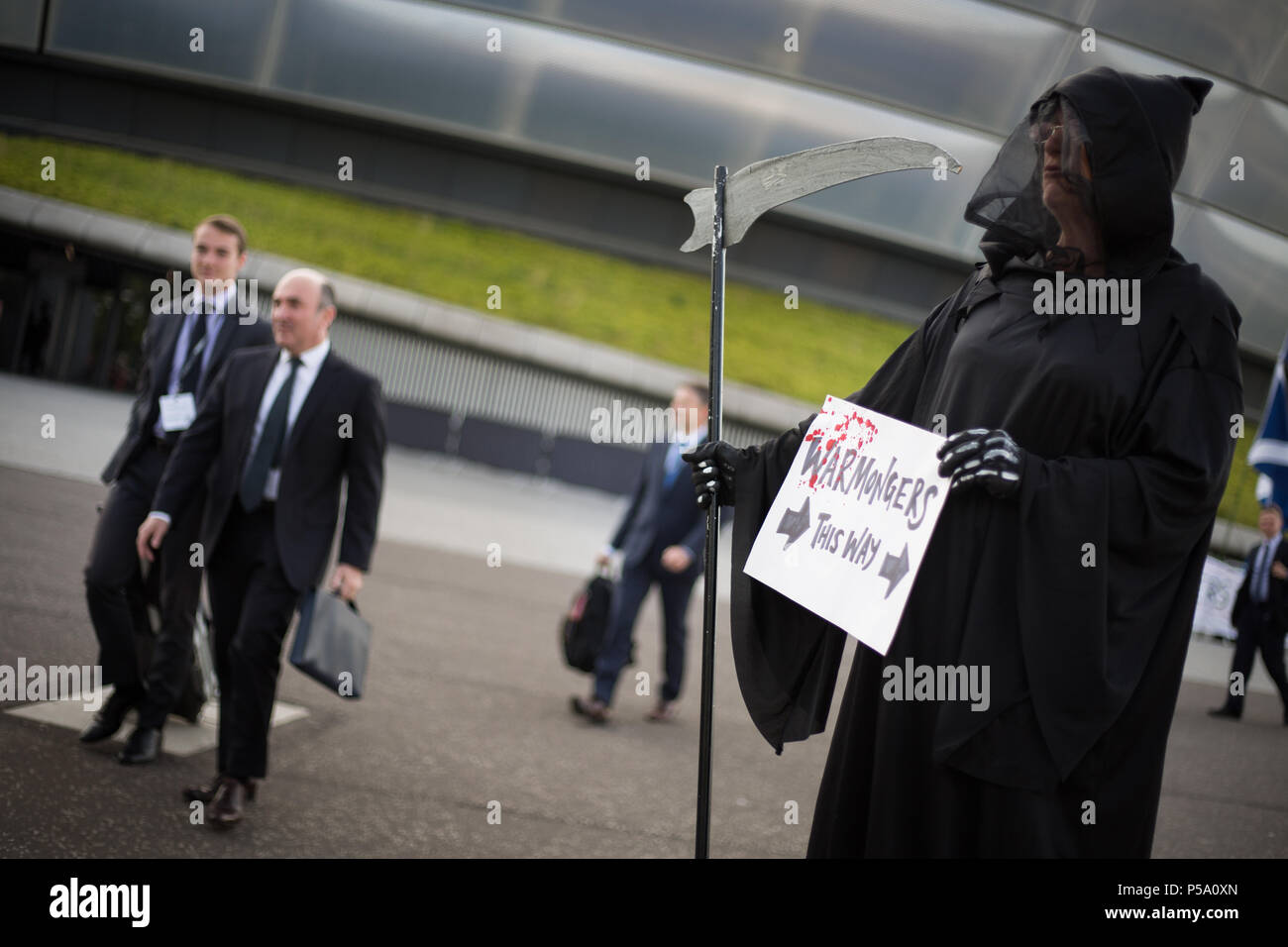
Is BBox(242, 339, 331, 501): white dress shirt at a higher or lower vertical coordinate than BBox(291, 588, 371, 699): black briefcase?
higher

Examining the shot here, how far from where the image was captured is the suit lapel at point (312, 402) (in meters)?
4.65

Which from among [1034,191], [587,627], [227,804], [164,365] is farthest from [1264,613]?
[164,365]

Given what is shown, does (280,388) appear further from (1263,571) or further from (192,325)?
(1263,571)

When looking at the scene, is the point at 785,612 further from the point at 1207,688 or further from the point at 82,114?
the point at 82,114

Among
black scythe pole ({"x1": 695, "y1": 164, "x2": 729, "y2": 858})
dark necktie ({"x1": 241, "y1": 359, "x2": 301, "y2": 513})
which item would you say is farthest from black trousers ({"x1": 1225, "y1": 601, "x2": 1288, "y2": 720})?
dark necktie ({"x1": 241, "y1": 359, "x2": 301, "y2": 513})

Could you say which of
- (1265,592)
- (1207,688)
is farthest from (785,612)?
(1207,688)

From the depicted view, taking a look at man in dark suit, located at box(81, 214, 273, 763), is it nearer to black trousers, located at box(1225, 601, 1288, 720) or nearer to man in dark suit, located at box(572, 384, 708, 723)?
man in dark suit, located at box(572, 384, 708, 723)

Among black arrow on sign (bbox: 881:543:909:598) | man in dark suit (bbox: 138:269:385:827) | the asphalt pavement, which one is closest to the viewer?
black arrow on sign (bbox: 881:543:909:598)

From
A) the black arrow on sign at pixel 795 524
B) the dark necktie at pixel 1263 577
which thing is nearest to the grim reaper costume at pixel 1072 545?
the black arrow on sign at pixel 795 524

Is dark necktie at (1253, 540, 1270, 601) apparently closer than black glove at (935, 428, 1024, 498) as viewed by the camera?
No

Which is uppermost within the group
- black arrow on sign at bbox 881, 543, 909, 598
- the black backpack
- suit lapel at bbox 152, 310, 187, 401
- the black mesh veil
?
the black mesh veil

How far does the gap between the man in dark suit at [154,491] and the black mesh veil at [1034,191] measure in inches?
142

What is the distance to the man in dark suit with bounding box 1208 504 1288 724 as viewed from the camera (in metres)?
10.6

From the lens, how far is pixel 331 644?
4.29m
